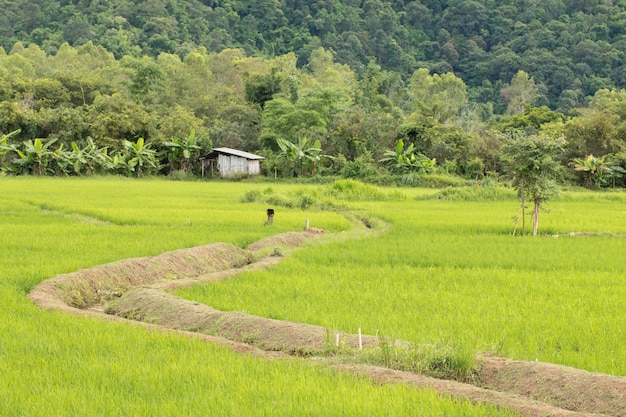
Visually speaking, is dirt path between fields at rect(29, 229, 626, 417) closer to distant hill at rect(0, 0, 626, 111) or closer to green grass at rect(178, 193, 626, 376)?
green grass at rect(178, 193, 626, 376)

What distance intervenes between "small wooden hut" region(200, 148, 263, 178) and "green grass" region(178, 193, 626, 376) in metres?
20.0

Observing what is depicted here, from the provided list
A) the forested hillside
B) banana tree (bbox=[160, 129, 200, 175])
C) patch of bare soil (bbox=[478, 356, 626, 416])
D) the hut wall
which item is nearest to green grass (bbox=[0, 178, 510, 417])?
patch of bare soil (bbox=[478, 356, 626, 416])

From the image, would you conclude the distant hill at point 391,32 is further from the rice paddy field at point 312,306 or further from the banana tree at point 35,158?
the rice paddy field at point 312,306

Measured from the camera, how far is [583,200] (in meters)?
24.0

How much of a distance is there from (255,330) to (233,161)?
28097 millimetres

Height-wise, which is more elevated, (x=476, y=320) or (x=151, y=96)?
(x=151, y=96)

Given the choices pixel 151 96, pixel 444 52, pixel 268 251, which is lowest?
pixel 268 251

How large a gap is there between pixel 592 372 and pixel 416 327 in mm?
1843

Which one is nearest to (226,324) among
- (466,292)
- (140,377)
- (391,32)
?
(140,377)

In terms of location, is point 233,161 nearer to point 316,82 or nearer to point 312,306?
point 316,82

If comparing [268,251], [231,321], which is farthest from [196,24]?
[231,321]

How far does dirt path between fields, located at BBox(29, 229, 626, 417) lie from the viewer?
4.71 meters

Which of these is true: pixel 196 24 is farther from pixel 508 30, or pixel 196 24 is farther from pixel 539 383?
pixel 539 383

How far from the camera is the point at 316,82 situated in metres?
40.8
